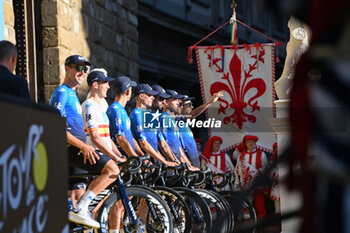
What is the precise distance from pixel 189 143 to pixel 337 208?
1011 centimetres

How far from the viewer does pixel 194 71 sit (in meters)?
23.0

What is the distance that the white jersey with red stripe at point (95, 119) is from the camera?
24.8 feet

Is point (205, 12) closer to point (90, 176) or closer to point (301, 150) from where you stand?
point (90, 176)

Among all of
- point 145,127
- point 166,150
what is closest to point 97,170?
point 145,127

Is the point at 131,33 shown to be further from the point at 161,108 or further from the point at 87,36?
the point at 161,108

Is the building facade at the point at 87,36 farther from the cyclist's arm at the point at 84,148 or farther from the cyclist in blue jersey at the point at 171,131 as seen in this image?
the cyclist's arm at the point at 84,148

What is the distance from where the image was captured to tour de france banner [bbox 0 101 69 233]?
2926 mm

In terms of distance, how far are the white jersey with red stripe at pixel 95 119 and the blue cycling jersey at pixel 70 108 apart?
1.55ft

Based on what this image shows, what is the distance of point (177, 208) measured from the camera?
866 centimetres

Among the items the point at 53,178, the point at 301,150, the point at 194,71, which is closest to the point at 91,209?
the point at 53,178

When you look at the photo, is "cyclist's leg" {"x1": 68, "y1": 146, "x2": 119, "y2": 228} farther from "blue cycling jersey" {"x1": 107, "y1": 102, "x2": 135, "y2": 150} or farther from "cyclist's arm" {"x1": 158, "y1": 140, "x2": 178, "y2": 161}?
"cyclist's arm" {"x1": 158, "y1": 140, "x2": 178, "y2": 161}

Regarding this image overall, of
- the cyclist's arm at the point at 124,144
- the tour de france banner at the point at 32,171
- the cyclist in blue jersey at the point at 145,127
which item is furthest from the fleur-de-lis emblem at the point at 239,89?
the tour de france banner at the point at 32,171

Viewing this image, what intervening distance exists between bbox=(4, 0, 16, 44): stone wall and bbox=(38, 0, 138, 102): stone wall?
897 mm

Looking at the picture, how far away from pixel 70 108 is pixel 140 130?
256 centimetres
